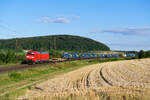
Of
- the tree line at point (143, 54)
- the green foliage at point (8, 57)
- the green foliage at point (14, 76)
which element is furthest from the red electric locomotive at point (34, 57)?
the tree line at point (143, 54)

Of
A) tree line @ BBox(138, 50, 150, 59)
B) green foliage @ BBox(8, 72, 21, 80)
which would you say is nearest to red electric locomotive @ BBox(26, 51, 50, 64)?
green foliage @ BBox(8, 72, 21, 80)

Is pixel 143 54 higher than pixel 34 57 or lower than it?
lower

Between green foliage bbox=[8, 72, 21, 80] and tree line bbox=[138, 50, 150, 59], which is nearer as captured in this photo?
green foliage bbox=[8, 72, 21, 80]

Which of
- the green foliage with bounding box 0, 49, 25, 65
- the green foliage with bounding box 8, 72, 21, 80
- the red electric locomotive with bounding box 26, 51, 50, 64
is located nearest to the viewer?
the green foliage with bounding box 8, 72, 21, 80

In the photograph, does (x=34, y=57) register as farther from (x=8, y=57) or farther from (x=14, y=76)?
(x=14, y=76)

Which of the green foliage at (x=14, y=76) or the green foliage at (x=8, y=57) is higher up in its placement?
the green foliage at (x=8, y=57)

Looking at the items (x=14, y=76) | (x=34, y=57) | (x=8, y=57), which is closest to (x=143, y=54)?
(x=34, y=57)

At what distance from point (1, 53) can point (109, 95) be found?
53.5m

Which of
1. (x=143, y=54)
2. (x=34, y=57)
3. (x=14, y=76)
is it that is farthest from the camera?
(x=143, y=54)

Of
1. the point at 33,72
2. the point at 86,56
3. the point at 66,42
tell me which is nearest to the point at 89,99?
the point at 33,72

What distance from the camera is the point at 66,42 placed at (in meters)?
198

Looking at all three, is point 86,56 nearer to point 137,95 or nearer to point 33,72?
point 33,72

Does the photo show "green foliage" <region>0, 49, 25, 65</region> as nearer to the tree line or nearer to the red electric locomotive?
the red electric locomotive

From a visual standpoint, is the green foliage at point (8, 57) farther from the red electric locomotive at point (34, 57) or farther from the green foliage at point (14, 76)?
the green foliage at point (14, 76)
